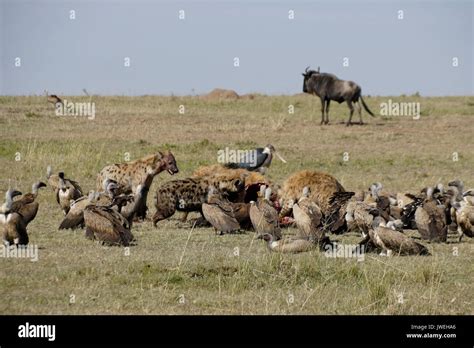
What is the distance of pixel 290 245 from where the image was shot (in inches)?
396

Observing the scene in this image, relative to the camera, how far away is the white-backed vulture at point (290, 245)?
10.0m

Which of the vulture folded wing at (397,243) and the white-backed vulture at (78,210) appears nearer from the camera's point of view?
the vulture folded wing at (397,243)

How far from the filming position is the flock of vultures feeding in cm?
1008

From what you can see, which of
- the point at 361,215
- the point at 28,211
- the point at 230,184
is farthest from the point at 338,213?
the point at 28,211

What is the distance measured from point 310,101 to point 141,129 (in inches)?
406

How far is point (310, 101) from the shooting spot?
32.0 m

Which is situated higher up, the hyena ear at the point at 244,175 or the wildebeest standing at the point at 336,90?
the wildebeest standing at the point at 336,90

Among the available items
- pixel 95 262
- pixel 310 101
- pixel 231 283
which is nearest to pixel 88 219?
pixel 95 262

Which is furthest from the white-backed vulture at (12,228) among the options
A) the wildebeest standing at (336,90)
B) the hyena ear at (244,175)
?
the wildebeest standing at (336,90)

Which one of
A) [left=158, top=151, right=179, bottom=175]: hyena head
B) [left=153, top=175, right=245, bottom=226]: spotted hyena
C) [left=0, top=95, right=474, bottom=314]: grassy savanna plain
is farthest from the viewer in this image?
[left=158, top=151, right=179, bottom=175]: hyena head

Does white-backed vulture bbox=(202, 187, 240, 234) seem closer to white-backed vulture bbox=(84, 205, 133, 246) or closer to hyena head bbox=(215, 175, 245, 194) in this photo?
hyena head bbox=(215, 175, 245, 194)

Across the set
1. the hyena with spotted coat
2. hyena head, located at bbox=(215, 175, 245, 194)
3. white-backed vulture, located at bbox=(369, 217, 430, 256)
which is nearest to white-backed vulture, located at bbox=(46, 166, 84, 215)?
the hyena with spotted coat

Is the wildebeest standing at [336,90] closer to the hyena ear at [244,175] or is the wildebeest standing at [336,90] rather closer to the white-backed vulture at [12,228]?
the hyena ear at [244,175]

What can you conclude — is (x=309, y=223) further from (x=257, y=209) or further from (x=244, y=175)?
(x=244, y=175)
